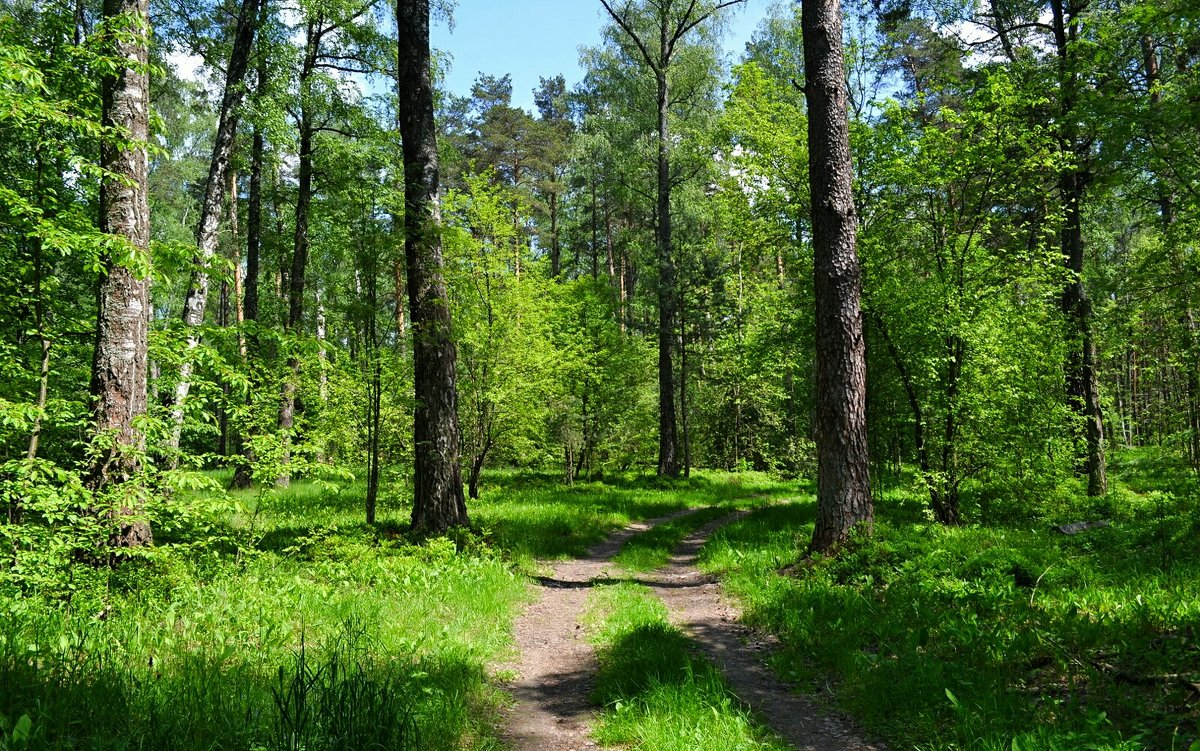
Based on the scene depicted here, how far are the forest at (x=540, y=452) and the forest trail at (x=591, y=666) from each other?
4 centimetres

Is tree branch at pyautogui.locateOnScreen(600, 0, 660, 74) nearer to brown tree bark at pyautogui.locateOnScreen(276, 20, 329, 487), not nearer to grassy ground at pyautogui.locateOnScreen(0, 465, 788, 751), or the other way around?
brown tree bark at pyautogui.locateOnScreen(276, 20, 329, 487)

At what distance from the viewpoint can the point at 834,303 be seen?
7.49 metres

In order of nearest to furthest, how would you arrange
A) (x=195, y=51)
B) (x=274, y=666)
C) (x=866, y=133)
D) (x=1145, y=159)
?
(x=274, y=666)
(x=1145, y=159)
(x=866, y=133)
(x=195, y=51)

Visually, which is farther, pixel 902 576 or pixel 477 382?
Answer: pixel 477 382

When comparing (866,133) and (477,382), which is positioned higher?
(866,133)

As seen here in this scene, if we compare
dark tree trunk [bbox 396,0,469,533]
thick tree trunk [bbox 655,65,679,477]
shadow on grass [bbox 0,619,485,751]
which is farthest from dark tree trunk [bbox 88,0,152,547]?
thick tree trunk [bbox 655,65,679,477]

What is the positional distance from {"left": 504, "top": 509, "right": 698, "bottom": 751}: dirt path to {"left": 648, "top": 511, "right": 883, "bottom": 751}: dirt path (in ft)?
3.68

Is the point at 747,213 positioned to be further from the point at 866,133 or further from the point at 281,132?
the point at 281,132

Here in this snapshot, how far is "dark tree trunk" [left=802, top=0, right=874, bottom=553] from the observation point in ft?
24.2

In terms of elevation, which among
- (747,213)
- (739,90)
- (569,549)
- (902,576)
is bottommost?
(569,549)

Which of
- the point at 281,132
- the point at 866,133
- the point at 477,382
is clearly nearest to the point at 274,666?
the point at 477,382

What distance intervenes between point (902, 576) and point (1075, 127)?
9.27 meters

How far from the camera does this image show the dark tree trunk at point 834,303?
24.2 feet

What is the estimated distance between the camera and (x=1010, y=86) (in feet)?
30.5
